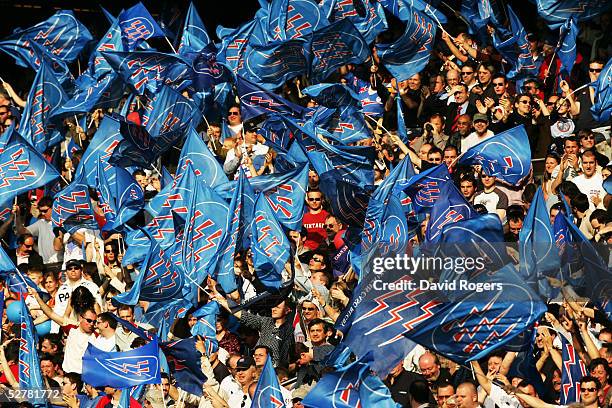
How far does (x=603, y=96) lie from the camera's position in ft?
58.1

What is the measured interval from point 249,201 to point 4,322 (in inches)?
118

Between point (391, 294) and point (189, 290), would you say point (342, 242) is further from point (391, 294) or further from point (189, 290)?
point (391, 294)

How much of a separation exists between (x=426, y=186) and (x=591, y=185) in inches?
67.0

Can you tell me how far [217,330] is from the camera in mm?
16609

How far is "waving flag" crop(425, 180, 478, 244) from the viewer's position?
51.4 ft

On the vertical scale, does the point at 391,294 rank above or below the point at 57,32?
above

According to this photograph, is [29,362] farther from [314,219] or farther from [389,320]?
[389,320]

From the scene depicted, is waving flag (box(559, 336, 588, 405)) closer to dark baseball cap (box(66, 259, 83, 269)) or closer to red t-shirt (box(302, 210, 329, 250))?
red t-shirt (box(302, 210, 329, 250))

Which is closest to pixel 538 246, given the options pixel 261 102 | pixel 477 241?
pixel 477 241

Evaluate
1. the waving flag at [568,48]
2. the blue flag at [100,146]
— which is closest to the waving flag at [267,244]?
the blue flag at [100,146]

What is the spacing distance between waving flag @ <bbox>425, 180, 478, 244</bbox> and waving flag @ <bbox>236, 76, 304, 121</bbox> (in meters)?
2.89

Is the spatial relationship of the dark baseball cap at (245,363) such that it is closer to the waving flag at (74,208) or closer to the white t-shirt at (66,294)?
the white t-shirt at (66,294)

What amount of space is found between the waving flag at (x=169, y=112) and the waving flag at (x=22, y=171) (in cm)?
114

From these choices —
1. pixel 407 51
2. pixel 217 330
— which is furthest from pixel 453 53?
pixel 217 330
